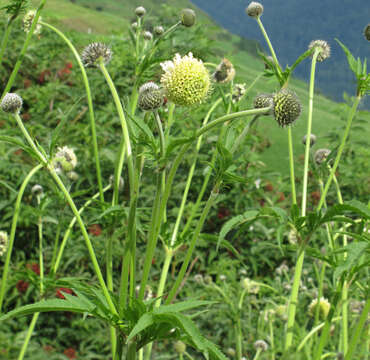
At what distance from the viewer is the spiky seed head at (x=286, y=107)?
103 centimetres

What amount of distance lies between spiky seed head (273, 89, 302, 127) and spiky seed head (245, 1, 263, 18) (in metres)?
0.68

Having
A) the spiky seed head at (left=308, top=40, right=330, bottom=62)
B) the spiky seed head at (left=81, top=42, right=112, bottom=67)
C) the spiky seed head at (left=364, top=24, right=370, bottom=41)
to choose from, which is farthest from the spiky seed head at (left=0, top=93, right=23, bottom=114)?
the spiky seed head at (left=364, top=24, right=370, bottom=41)

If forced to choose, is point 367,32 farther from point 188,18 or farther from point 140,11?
point 140,11

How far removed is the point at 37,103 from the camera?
4.70m

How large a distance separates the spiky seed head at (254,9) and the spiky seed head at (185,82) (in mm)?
719

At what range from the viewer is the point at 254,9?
1627 millimetres

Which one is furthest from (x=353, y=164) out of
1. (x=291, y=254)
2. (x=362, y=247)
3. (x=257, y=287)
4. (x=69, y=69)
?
(x=362, y=247)

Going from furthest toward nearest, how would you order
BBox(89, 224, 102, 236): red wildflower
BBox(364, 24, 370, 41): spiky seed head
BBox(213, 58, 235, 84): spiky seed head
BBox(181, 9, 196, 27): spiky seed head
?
BBox(89, 224, 102, 236): red wildflower, BBox(213, 58, 235, 84): spiky seed head, BBox(364, 24, 370, 41): spiky seed head, BBox(181, 9, 196, 27): spiky seed head

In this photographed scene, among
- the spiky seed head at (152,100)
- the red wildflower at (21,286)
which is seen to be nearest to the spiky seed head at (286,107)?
the spiky seed head at (152,100)

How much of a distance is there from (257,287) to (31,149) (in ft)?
7.93

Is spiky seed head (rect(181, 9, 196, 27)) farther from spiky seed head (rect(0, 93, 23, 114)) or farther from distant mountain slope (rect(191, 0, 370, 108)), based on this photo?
distant mountain slope (rect(191, 0, 370, 108))

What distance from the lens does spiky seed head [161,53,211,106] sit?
3.33ft

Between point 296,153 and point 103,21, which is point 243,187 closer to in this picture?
point 296,153

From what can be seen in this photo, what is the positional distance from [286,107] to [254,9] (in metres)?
0.75
